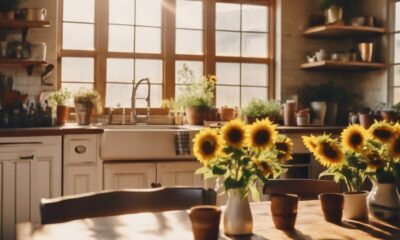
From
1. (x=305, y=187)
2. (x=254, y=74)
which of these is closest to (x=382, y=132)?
(x=305, y=187)

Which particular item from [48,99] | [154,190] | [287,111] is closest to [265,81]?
[287,111]

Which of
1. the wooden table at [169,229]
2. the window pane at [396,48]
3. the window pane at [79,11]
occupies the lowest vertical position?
the wooden table at [169,229]

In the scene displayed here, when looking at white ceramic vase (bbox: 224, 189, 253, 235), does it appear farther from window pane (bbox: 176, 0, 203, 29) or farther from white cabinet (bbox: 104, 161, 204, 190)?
window pane (bbox: 176, 0, 203, 29)

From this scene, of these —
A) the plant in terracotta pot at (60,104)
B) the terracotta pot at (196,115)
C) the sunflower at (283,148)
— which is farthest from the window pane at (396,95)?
the sunflower at (283,148)

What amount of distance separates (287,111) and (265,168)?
3.55 m

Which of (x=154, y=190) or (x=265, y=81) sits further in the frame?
(x=265, y=81)

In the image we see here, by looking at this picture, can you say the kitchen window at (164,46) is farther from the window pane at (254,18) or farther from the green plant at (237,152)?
the green plant at (237,152)

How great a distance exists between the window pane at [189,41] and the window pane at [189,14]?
56mm

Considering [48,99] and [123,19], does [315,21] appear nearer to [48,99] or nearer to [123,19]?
[123,19]

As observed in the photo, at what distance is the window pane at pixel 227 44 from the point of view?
17.2 ft

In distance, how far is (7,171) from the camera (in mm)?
3727

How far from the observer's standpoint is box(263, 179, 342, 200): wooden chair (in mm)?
2150

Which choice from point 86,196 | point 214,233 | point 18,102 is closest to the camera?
point 214,233

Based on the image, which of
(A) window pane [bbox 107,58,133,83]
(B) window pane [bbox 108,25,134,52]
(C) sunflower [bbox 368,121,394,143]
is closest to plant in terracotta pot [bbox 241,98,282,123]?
(A) window pane [bbox 107,58,133,83]
